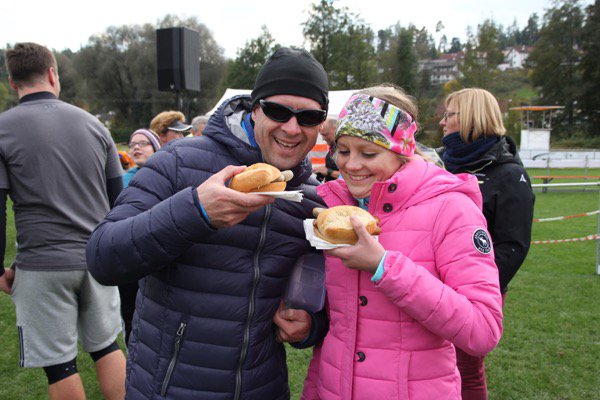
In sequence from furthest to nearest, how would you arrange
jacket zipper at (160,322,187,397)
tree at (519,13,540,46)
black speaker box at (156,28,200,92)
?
tree at (519,13,540,46) → black speaker box at (156,28,200,92) → jacket zipper at (160,322,187,397)

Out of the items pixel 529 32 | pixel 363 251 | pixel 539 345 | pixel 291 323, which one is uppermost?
pixel 529 32

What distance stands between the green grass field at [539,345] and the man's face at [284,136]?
2846 mm

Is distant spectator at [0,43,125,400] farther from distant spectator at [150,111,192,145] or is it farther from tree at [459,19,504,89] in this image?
tree at [459,19,504,89]

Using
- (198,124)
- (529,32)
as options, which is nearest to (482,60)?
(198,124)

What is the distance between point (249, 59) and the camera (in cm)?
5009

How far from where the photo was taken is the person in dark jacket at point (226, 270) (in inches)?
67.3

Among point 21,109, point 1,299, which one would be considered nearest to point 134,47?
point 1,299

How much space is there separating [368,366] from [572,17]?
63.8m

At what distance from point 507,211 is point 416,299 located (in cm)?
185

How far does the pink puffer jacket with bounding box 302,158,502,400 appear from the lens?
144cm

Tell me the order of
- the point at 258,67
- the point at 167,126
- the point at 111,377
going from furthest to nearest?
the point at 258,67
the point at 167,126
the point at 111,377

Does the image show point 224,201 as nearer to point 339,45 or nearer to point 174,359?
point 174,359

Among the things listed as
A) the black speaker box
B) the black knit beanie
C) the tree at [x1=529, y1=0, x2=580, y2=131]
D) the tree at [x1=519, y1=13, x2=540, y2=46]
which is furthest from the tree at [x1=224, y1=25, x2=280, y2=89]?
the tree at [x1=519, y1=13, x2=540, y2=46]

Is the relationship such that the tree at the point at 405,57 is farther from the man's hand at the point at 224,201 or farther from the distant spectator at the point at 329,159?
the man's hand at the point at 224,201
